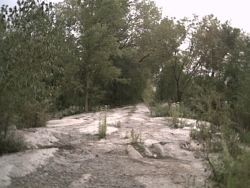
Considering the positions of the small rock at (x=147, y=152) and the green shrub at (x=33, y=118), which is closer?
the small rock at (x=147, y=152)

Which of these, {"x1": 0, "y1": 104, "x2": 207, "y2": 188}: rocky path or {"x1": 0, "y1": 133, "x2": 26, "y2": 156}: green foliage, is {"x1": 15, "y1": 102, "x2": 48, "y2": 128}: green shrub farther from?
{"x1": 0, "y1": 133, "x2": 26, "y2": 156}: green foliage

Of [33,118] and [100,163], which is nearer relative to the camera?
[100,163]

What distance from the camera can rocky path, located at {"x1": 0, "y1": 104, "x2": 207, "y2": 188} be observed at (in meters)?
4.76

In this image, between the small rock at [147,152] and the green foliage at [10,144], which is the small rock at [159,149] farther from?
the green foliage at [10,144]

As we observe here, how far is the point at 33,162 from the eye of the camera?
552 centimetres

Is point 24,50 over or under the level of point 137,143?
over

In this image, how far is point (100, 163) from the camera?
5.75m

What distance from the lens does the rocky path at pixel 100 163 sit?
4.76 meters

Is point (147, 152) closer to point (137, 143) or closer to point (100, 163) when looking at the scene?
point (137, 143)

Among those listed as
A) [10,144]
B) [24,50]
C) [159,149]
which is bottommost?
[159,149]

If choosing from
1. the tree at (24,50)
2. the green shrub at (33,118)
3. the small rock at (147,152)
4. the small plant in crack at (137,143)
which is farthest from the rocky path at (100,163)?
the tree at (24,50)

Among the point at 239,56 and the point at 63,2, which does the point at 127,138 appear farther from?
the point at 63,2

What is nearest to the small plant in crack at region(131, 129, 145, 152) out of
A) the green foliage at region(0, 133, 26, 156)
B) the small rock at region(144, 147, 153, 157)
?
the small rock at region(144, 147, 153, 157)

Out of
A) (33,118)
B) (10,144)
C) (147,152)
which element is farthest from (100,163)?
(33,118)
